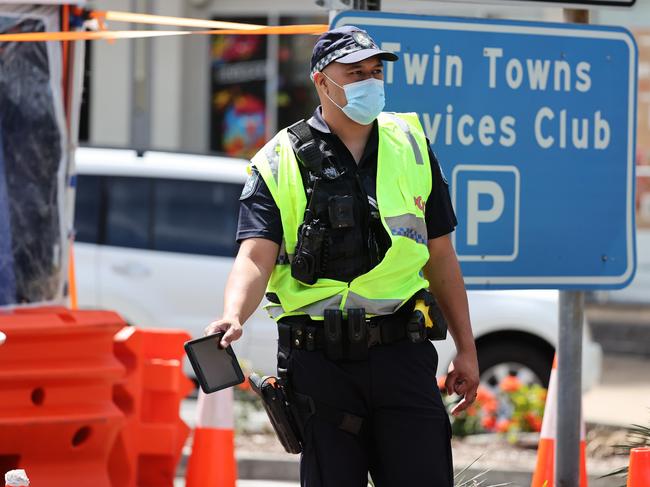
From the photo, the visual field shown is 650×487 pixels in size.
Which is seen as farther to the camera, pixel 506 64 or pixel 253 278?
pixel 506 64

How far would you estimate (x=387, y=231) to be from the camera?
394 centimetres

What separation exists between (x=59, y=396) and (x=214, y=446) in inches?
37.8

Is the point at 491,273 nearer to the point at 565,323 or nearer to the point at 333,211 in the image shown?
the point at 565,323

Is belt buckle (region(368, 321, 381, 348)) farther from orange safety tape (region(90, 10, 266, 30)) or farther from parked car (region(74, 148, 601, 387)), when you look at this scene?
parked car (region(74, 148, 601, 387))

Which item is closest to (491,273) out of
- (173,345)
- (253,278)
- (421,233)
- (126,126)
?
(421,233)

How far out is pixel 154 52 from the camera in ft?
58.3

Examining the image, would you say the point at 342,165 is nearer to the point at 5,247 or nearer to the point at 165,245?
the point at 5,247

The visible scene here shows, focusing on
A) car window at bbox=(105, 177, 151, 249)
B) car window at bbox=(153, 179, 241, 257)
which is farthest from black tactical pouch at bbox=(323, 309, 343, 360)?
car window at bbox=(105, 177, 151, 249)

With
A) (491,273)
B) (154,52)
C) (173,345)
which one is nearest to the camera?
(491,273)

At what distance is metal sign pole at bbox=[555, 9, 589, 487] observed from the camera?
5.32m

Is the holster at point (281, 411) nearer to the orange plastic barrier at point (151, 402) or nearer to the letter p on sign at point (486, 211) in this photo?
the letter p on sign at point (486, 211)

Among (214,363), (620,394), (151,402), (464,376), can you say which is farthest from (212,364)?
(620,394)

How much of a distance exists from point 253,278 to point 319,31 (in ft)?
5.77

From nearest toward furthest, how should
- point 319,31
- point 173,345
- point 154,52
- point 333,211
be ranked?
point 333,211
point 319,31
point 173,345
point 154,52
